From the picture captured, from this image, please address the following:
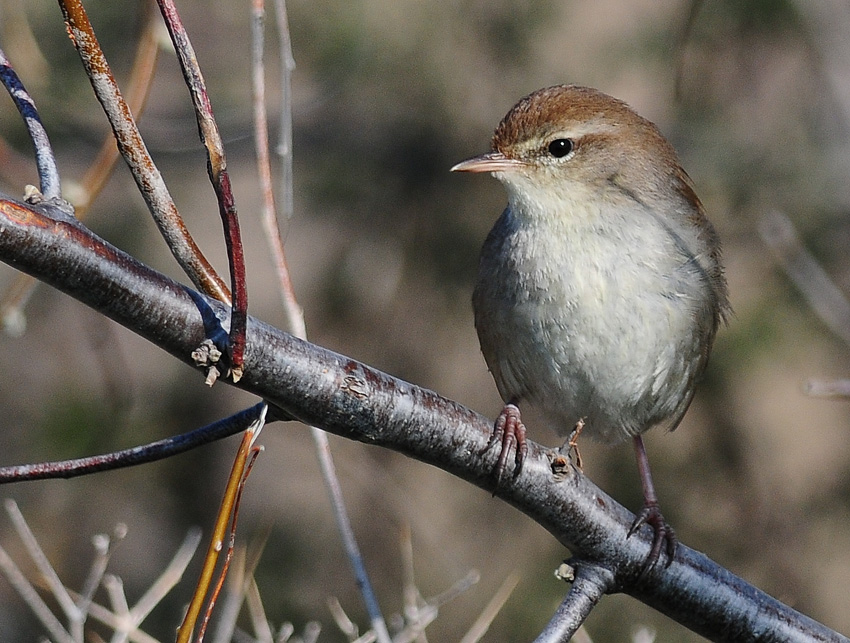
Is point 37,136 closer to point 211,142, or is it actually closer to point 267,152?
point 211,142

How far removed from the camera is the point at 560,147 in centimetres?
329

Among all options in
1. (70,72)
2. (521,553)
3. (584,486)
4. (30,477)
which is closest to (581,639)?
(584,486)

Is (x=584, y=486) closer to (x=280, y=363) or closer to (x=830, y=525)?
(x=280, y=363)

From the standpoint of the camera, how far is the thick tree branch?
166 cm

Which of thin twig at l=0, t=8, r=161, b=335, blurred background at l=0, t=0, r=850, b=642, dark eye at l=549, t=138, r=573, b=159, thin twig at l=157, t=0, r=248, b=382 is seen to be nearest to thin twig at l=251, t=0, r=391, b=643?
thin twig at l=0, t=8, r=161, b=335

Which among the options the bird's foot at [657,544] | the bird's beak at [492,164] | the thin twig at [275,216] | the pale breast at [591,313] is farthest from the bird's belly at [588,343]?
the thin twig at [275,216]

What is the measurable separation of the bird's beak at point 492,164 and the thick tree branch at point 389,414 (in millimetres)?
1216

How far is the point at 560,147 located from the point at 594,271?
48 cm

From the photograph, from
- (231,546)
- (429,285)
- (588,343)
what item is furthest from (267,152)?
(429,285)

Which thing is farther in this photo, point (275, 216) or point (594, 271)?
point (594, 271)

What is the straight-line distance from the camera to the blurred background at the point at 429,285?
591 cm

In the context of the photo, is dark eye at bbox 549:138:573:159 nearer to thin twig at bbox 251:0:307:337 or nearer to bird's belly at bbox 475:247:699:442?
bird's belly at bbox 475:247:699:442

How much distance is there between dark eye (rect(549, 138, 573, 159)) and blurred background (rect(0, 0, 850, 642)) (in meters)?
2.78

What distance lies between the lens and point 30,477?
69.8 inches
